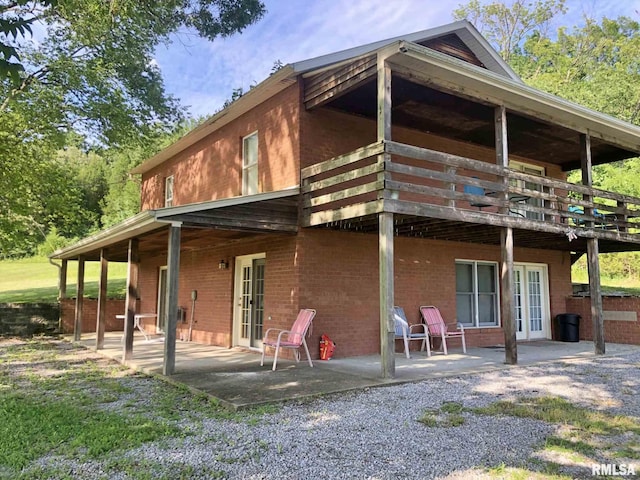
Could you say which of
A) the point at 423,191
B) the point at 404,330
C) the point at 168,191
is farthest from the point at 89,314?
the point at 423,191

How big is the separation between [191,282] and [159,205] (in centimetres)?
415

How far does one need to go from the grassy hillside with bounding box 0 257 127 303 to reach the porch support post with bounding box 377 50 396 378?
12.9 meters

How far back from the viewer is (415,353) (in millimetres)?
9594

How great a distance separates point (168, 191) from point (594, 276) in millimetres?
12134

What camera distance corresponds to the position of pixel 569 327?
39.8 feet

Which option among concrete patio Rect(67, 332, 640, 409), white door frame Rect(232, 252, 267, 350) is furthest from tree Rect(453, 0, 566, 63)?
white door frame Rect(232, 252, 267, 350)

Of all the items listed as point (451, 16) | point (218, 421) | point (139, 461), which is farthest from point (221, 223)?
point (451, 16)

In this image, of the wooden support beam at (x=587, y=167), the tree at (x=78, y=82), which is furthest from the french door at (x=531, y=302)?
the tree at (x=78, y=82)

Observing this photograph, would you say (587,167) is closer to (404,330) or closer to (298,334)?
(404,330)

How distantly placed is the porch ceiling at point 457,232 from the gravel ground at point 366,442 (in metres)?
3.19

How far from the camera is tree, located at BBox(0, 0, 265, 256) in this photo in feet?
43.7

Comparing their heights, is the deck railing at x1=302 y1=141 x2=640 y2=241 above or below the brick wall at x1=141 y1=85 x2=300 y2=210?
below

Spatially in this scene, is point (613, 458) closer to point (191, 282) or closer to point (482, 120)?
point (482, 120)

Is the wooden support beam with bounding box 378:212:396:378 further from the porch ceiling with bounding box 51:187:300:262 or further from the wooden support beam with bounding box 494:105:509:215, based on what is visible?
the wooden support beam with bounding box 494:105:509:215
